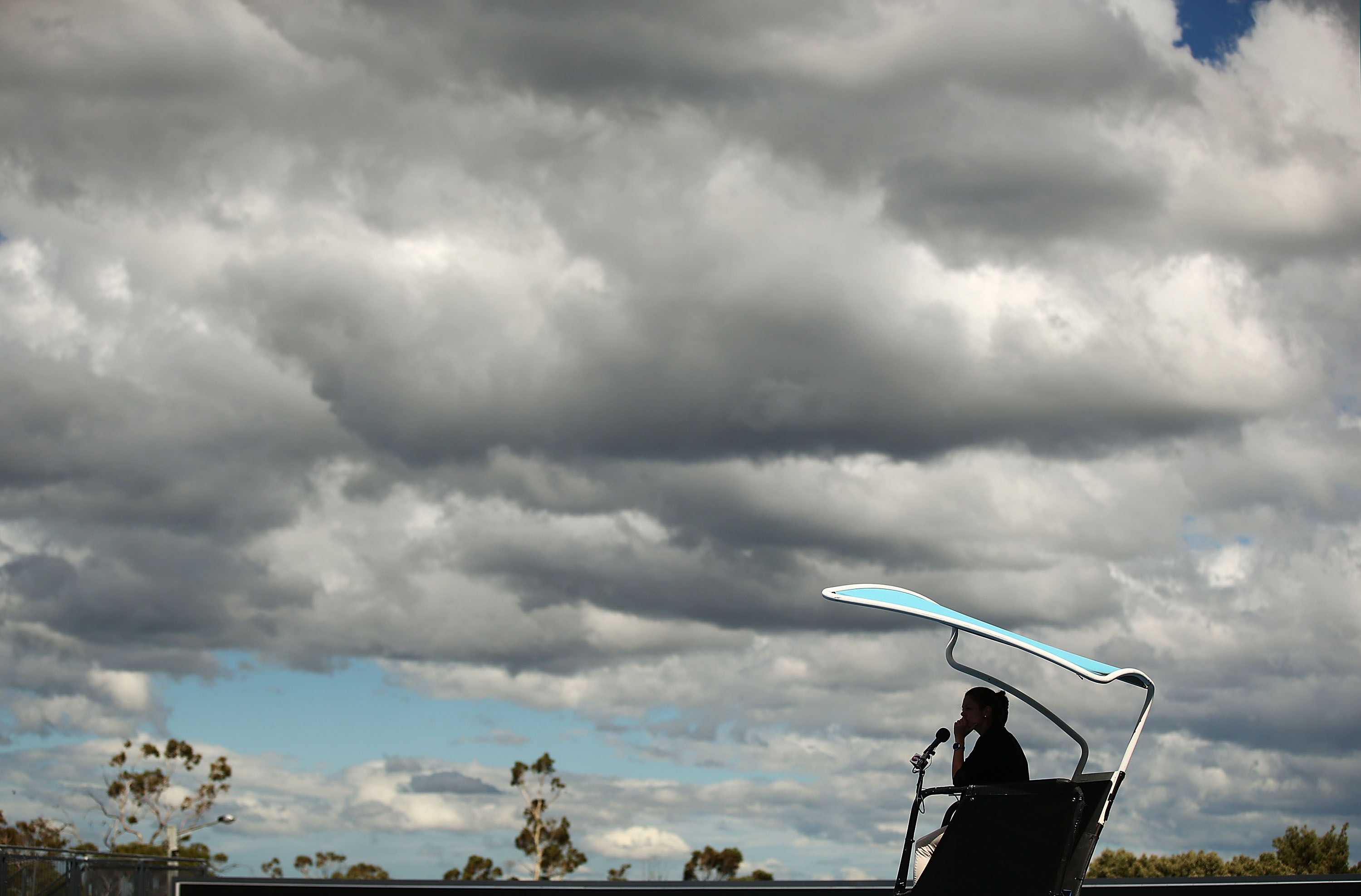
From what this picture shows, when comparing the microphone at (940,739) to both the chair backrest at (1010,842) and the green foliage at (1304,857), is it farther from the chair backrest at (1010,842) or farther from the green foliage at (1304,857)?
the green foliage at (1304,857)

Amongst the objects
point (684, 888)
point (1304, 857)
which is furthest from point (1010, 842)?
point (1304, 857)

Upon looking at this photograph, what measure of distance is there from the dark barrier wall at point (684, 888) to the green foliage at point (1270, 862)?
23687mm

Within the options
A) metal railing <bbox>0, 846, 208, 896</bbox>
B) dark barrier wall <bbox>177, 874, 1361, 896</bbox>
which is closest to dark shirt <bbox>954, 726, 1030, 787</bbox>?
dark barrier wall <bbox>177, 874, 1361, 896</bbox>

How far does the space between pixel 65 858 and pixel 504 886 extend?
671cm

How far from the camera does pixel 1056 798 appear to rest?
8633 mm

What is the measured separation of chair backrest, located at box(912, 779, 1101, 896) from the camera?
861cm

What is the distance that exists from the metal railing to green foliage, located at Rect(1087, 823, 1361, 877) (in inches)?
1296

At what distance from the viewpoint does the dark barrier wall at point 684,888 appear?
2095 cm

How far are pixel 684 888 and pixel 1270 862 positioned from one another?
3685 centimetres

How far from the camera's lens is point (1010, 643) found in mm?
9367

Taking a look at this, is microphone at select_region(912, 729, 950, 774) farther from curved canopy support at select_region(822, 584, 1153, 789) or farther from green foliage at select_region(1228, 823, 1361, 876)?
green foliage at select_region(1228, 823, 1361, 876)

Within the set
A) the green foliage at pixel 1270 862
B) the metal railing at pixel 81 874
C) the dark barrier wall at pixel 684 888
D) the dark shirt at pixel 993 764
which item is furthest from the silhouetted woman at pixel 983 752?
the green foliage at pixel 1270 862

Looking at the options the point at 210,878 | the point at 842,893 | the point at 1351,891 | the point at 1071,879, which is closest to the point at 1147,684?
the point at 1071,879

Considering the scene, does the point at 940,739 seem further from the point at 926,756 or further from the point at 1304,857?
the point at 1304,857
